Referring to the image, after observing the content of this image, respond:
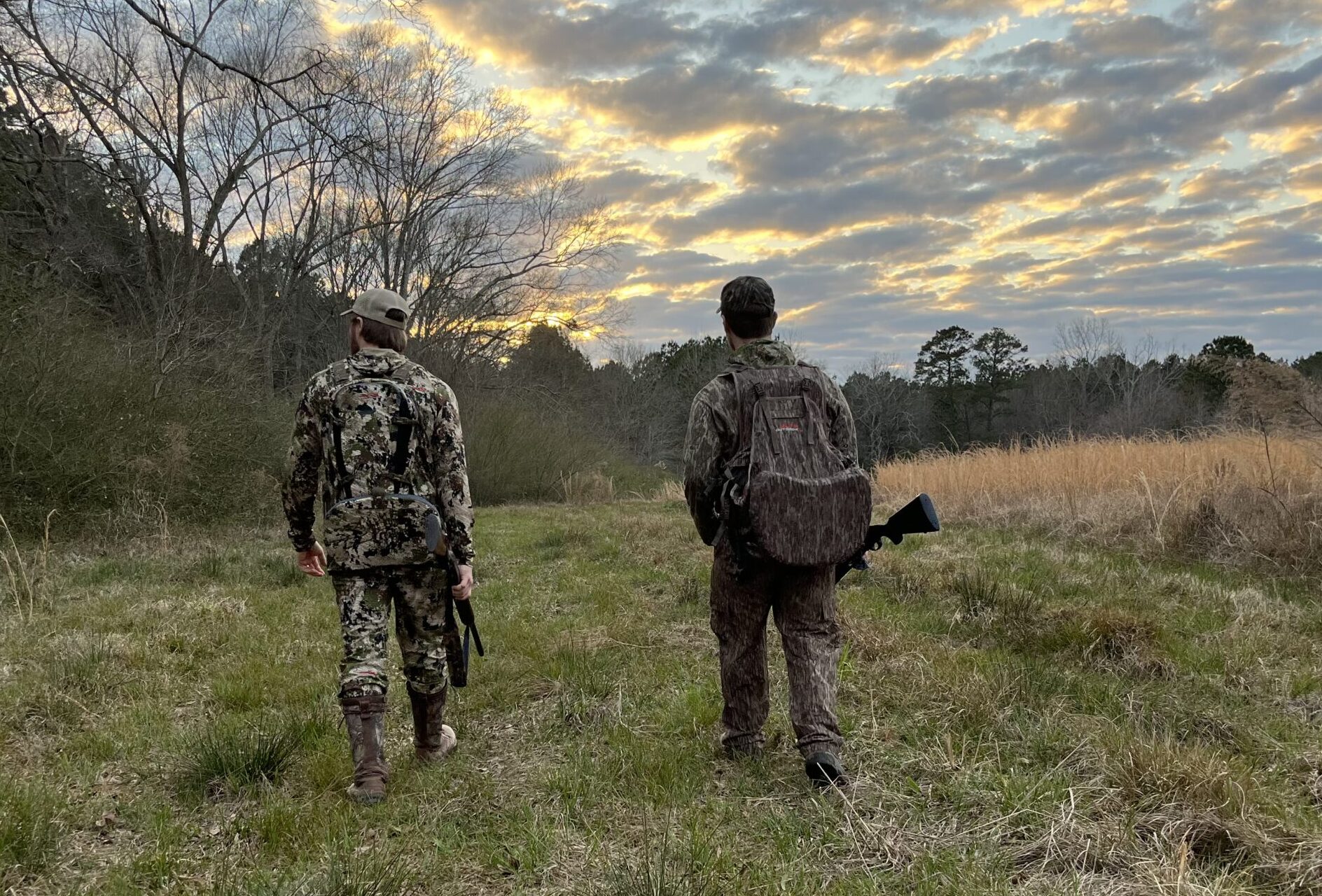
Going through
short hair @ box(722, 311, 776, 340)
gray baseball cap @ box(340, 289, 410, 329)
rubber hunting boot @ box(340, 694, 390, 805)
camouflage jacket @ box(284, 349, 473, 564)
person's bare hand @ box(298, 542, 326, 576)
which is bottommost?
rubber hunting boot @ box(340, 694, 390, 805)

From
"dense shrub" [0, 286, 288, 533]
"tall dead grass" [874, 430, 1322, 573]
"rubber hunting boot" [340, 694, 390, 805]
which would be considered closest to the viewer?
"rubber hunting boot" [340, 694, 390, 805]

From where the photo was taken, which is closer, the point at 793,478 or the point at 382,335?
the point at 793,478

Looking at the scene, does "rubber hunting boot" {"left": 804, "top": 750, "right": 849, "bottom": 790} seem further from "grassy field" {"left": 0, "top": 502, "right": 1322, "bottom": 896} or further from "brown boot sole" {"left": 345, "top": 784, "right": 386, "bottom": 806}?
"brown boot sole" {"left": 345, "top": 784, "right": 386, "bottom": 806}

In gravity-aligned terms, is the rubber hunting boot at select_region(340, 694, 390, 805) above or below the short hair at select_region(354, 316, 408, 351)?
below

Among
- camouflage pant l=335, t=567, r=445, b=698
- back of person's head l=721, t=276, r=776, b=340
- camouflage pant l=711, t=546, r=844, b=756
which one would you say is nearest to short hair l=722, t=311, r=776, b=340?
back of person's head l=721, t=276, r=776, b=340

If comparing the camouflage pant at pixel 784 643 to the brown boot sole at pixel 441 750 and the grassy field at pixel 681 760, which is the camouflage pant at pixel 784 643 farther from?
the brown boot sole at pixel 441 750

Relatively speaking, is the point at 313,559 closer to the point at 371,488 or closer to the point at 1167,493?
the point at 371,488

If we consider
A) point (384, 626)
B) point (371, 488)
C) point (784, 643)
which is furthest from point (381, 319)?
point (784, 643)

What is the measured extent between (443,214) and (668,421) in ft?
99.2

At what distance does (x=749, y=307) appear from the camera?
10.6ft

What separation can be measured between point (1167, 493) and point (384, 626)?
9679 mm

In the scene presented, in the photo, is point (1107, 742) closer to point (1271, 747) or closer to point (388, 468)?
point (1271, 747)

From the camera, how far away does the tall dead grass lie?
743 cm

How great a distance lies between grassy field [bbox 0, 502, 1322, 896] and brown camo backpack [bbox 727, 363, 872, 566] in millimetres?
1010
